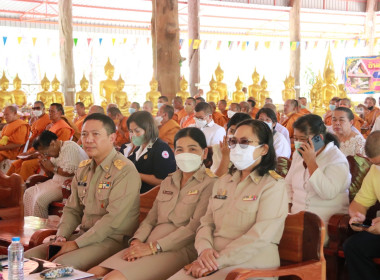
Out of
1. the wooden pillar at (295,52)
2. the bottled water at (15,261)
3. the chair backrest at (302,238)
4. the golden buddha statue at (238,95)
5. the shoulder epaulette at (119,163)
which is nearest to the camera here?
the bottled water at (15,261)

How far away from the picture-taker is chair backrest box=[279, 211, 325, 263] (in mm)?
2754

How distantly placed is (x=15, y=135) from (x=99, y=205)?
4.58 meters

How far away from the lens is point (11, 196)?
4.50m

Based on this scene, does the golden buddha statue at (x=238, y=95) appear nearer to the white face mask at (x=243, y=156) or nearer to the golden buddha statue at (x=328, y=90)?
the golden buddha statue at (x=328, y=90)

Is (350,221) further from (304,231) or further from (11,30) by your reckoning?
(11,30)

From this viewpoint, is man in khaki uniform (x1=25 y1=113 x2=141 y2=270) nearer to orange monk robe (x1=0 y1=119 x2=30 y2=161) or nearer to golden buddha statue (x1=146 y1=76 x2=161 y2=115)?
orange monk robe (x1=0 y1=119 x2=30 y2=161)

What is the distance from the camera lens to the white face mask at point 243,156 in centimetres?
297

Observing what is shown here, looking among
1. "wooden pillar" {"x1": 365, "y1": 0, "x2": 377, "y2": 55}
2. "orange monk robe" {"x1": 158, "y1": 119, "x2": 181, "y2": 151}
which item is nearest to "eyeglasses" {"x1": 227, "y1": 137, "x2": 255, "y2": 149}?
"orange monk robe" {"x1": 158, "y1": 119, "x2": 181, "y2": 151}

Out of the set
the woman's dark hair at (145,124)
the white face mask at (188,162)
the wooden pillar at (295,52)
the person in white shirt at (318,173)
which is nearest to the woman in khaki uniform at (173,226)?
the white face mask at (188,162)

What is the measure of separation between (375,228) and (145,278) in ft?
4.20

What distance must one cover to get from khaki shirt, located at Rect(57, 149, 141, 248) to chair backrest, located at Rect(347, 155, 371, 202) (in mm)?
1462

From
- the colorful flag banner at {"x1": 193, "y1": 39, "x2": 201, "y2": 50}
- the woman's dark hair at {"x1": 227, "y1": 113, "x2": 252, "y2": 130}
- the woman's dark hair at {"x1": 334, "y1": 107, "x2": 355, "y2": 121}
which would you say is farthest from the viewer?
the colorful flag banner at {"x1": 193, "y1": 39, "x2": 201, "y2": 50}

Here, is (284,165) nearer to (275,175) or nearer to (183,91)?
(275,175)

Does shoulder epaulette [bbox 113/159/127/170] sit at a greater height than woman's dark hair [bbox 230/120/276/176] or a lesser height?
lesser
